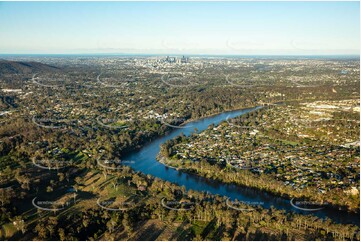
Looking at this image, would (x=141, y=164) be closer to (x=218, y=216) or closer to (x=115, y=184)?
(x=115, y=184)

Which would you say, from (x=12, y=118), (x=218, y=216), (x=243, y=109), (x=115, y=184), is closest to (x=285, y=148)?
(x=218, y=216)

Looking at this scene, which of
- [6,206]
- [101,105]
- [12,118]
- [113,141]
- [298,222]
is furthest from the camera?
[101,105]

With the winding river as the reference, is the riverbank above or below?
above

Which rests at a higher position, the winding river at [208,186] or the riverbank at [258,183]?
the riverbank at [258,183]

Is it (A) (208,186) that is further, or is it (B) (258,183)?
(A) (208,186)

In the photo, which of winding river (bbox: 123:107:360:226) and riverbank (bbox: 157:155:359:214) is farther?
riverbank (bbox: 157:155:359:214)

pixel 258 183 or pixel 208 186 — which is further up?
pixel 258 183

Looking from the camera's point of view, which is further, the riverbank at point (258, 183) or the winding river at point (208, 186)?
the riverbank at point (258, 183)

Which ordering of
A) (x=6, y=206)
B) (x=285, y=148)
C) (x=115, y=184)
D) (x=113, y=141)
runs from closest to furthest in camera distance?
(x=6, y=206), (x=115, y=184), (x=285, y=148), (x=113, y=141)

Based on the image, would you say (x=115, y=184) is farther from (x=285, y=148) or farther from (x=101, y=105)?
(x=101, y=105)

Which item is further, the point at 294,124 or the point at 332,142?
the point at 294,124
